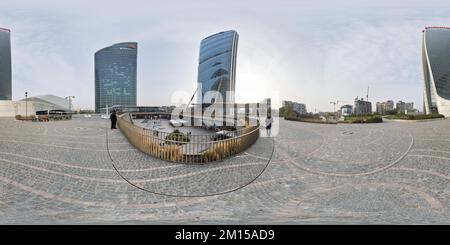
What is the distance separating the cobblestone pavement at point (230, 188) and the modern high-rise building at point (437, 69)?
33652mm

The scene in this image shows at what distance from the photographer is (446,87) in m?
33.8

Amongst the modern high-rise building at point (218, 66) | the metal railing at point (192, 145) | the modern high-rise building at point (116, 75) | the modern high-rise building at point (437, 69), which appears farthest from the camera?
the modern high-rise building at point (437, 69)

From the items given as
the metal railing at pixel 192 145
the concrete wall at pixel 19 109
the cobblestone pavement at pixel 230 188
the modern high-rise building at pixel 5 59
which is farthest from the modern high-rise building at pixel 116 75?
the concrete wall at pixel 19 109

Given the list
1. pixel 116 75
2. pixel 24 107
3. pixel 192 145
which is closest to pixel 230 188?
pixel 192 145

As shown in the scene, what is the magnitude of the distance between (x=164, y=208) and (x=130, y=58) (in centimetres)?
415

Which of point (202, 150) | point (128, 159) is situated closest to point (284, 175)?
point (202, 150)

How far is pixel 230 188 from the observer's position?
3977mm

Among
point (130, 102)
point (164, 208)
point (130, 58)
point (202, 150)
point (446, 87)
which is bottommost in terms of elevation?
point (164, 208)

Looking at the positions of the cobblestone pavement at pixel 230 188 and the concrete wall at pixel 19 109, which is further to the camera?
the concrete wall at pixel 19 109

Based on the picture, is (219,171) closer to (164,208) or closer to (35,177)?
(164,208)

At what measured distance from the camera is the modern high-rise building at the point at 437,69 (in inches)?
1173

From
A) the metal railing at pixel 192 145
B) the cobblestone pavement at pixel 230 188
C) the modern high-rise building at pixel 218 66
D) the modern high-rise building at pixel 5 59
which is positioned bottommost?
the cobblestone pavement at pixel 230 188

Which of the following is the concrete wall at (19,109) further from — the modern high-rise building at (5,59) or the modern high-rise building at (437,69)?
the modern high-rise building at (437,69)

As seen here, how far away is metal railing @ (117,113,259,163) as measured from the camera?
5.12m
